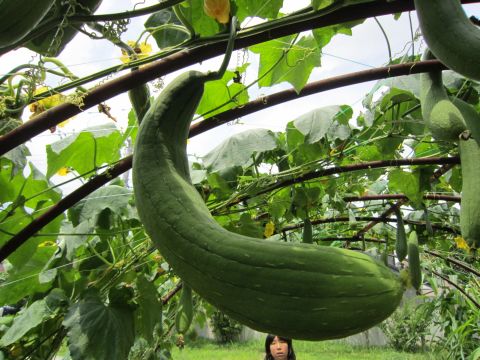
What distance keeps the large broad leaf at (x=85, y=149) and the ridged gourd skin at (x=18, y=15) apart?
0.97m

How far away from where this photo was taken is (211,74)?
92 centimetres

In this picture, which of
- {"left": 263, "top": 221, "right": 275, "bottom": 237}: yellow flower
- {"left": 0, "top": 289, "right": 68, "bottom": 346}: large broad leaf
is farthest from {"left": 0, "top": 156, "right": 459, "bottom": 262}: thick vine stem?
{"left": 263, "top": 221, "right": 275, "bottom": 237}: yellow flower

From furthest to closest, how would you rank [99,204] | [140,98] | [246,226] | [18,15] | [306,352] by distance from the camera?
[306,352], [246,226], [99,204], [140,98], [18,15]

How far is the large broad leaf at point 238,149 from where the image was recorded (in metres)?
1.90

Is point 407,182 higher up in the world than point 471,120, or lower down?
lower down

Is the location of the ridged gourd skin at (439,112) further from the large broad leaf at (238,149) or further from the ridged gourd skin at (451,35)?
the large broad leaf at (238,149)

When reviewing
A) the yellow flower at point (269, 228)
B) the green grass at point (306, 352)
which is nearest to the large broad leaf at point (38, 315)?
the yellow flower at point (269, 228)

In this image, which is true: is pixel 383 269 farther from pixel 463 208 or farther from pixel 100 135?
pixel 100 135

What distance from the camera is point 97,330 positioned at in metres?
1.65

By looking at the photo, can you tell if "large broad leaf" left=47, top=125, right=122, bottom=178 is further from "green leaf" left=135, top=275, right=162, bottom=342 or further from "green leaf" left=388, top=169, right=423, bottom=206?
"green leaf" left=388, top=169, right=423, bottom=206

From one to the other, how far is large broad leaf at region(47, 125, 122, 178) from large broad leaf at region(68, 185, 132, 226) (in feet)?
0.39

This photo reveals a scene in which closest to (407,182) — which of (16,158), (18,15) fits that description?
(16,158)

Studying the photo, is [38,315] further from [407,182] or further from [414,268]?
[407,182]

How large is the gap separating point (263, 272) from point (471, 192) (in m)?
0.93
